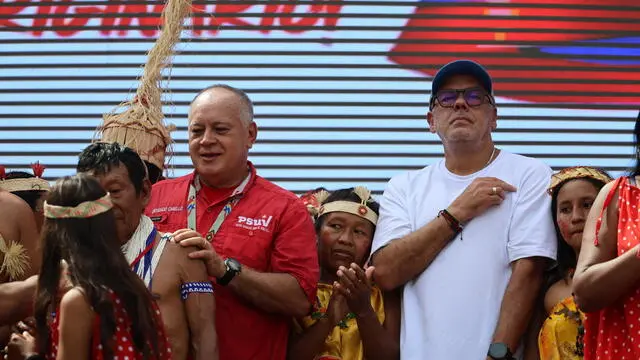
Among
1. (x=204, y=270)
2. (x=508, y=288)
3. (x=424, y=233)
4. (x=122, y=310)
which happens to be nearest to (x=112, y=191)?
(x=204, y=270)

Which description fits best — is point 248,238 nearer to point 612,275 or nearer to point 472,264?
point 472,264

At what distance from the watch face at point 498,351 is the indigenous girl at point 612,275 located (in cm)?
48

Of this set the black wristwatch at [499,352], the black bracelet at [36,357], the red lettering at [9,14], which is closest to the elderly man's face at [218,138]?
the black bracelet at [36,357]

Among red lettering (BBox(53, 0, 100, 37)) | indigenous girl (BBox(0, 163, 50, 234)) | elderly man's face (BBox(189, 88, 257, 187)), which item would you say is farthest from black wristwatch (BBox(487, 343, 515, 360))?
red lettering (BBox(53, 0, 100, 37))

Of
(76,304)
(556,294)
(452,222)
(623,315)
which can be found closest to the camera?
(76,304)

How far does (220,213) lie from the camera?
4445mm

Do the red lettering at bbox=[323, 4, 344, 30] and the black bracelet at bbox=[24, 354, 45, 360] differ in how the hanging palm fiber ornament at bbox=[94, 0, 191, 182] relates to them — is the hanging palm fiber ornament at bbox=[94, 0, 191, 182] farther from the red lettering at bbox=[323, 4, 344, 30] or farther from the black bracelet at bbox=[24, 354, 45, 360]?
the black bracelet at bbox=[24, 354, 45, 360]

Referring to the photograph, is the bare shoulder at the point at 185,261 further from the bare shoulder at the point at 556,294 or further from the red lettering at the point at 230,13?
the red lettering at the point at 230,13

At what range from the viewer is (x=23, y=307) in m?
4.13

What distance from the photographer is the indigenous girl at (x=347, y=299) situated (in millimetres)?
4406

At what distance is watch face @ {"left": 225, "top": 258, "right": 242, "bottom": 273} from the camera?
4.12m

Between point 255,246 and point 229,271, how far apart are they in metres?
0.25

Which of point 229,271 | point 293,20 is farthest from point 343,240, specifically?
point 293,20

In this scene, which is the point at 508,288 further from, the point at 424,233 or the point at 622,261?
the point at 622,261
